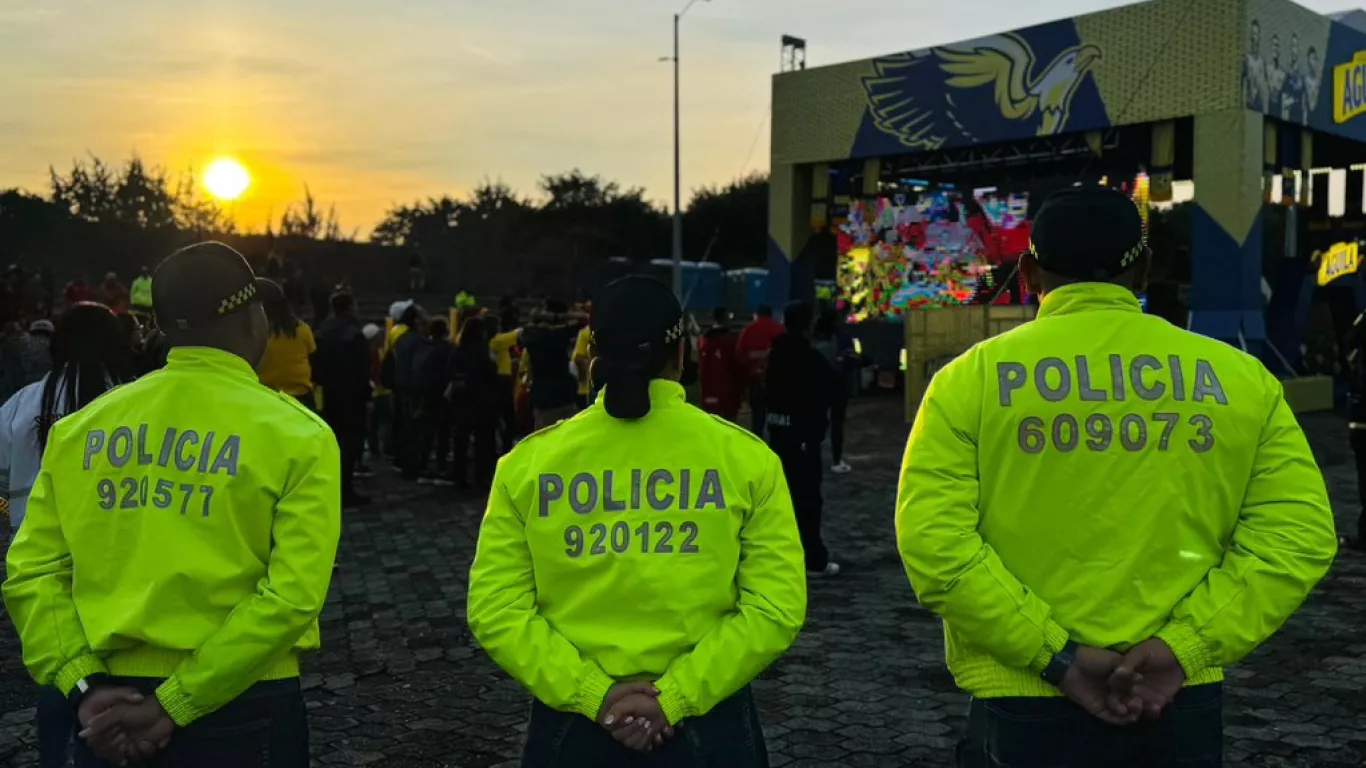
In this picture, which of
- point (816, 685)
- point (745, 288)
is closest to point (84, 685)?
point (816, 685)

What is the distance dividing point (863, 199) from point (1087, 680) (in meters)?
24.1

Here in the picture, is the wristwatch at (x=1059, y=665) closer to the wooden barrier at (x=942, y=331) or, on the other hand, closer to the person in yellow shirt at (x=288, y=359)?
the person in yellow shirt at (x=288, y=359)

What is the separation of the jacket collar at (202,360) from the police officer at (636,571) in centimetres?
65

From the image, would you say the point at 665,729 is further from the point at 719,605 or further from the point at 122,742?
the point at 122,742

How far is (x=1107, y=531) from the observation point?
2357 millimetres

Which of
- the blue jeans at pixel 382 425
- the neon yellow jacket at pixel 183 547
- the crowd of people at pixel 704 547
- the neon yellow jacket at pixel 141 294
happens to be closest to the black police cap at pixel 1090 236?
the crowd of people at pixel 704 547

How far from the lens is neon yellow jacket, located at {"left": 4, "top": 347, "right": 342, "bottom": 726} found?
94.0 inches

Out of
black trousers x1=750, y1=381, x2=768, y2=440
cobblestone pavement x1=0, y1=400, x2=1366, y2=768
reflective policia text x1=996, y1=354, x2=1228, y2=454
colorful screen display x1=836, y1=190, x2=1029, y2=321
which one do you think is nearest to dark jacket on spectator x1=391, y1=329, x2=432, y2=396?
black trousers x1=750, y1=381, x2=768, y2=440

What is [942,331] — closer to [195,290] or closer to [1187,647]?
[1187,647]

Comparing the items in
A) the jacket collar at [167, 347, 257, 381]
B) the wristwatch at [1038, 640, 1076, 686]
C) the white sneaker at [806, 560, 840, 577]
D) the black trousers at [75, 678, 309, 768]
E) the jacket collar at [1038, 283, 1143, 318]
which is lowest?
the white sneaker at [806, 560, 840, 577]

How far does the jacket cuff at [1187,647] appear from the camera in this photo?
7.55ft

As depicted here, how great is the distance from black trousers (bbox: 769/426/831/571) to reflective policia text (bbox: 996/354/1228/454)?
5583 millimetres

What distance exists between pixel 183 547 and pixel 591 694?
2.87 ft

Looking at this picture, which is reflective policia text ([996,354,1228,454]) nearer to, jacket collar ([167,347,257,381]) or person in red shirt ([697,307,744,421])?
jacket collar ([167,347,257,381])
